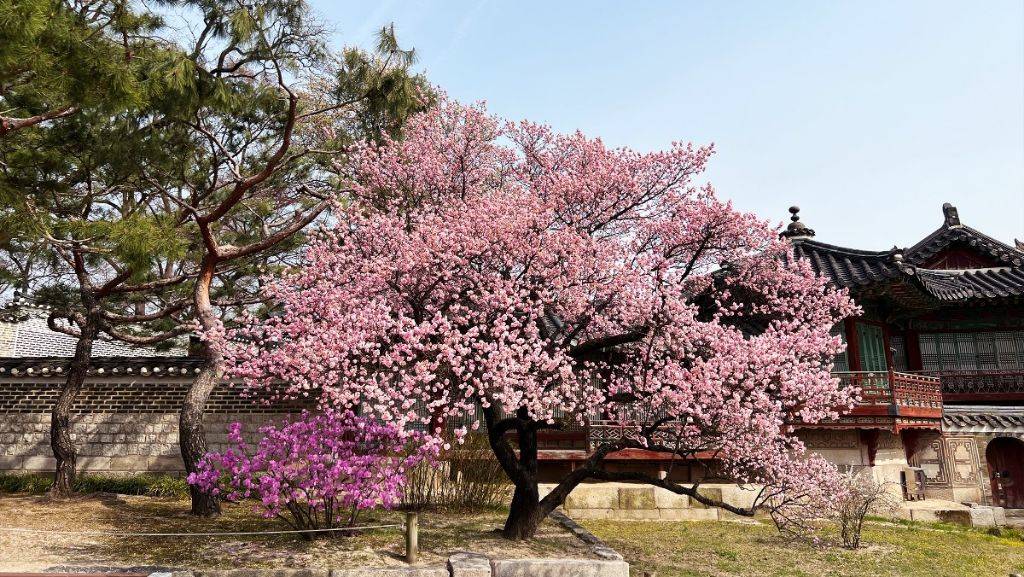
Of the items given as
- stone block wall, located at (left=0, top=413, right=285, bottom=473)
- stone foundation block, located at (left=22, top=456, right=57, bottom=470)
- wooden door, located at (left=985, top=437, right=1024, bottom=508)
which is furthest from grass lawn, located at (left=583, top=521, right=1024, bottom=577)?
stone foundation block, located at (left=22, top=456, right=57, bottom=470)

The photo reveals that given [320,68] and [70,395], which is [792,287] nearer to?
[320,68]

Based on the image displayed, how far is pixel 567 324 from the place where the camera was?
970 cm

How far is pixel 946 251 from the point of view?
71.0 feet

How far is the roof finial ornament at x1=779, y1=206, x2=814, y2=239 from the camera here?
20.5 m

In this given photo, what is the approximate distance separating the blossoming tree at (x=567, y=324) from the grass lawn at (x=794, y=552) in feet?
4.91

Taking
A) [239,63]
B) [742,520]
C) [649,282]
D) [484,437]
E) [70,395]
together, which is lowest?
[742,520]

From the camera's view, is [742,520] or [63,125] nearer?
[63,125]

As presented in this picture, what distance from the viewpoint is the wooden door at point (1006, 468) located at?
16858 mm

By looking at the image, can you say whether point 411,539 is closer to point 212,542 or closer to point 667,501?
point 212,542

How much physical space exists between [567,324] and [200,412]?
23.8 ft

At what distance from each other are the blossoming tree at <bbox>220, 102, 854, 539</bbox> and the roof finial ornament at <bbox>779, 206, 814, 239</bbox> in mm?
10078

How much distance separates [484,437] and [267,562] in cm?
615

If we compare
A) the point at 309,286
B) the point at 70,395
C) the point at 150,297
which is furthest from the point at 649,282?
the point at 150,297

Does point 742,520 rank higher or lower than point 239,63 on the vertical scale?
lower
